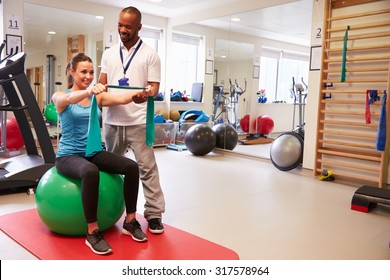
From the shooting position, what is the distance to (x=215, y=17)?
6414 millimetres

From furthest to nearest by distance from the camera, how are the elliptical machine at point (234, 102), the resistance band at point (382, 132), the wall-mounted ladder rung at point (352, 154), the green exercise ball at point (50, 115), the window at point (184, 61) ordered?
the window at point (184, 61), the elliptical machine at point (234, 102), the green exercise ball at point (50, 115), the wall-mounted ladder rung at point (352, 154), the resistance band at point (382, 132)

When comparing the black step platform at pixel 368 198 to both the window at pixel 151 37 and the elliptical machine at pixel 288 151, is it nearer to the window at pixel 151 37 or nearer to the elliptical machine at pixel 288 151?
the elliptical machine at pixel 288 151

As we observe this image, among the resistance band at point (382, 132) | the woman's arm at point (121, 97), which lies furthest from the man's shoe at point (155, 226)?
the resistance band at point (382, 132)

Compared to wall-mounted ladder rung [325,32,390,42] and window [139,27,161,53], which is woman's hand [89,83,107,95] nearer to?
wall-mounted ladder rung [325,32,390,42]

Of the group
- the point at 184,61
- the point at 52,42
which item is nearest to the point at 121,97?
the point at 52,42

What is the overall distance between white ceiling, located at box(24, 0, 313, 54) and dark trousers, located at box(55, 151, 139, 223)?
3.82 m

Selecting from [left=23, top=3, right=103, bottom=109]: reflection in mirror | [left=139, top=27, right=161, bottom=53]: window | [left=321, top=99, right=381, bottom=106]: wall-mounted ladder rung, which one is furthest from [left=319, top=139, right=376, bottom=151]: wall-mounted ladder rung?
[left=139, top=27, right=161, bottom=53]: window

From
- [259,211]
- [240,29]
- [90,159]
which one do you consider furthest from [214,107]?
[90,159]

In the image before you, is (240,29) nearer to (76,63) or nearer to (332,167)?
(332,167)

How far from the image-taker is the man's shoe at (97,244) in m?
2.21

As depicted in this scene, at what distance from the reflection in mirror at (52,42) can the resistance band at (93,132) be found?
12.0 feet

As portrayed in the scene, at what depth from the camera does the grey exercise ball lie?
16.4 ft

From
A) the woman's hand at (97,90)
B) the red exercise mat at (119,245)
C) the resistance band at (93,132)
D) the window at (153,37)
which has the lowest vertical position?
the red exercise mat at (119,245)

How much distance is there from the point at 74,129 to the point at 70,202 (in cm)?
47
